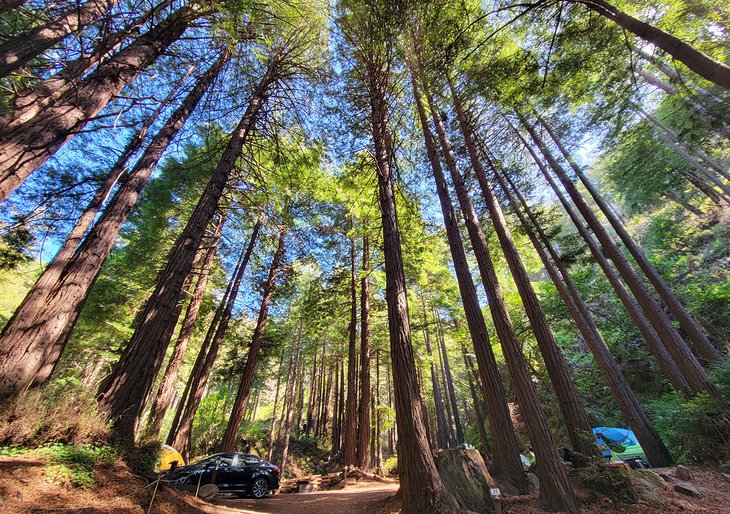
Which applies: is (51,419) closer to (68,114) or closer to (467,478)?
(68,114)

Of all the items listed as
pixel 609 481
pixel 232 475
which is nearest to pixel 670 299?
pixel 609 481

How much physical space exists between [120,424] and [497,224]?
891cm

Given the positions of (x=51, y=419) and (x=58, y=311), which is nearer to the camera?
(x=51, y=419)

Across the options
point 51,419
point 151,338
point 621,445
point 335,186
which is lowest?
point 621,445

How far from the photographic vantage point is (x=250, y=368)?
32.6 ft

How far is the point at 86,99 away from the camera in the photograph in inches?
171

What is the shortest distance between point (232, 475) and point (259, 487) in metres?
0.92

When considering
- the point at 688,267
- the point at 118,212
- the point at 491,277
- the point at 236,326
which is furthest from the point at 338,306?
the point at 688,267

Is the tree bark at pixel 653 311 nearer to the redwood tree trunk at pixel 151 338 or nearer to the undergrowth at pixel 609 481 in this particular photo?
the undergrowth at pixel 609 481

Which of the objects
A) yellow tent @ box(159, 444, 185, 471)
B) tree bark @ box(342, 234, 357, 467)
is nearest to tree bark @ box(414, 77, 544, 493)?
yellow tent @ box(159, 444, 185, 471)

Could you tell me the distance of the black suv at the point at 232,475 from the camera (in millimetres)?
7461

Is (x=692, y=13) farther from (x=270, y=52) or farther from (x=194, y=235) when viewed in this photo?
(x=194, y=235)

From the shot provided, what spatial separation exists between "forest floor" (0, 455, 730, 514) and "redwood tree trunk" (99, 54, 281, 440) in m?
0.70

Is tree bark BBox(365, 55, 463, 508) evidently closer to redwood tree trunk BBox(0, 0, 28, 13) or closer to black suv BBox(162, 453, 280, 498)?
redwood tree trunk BBox(0, 0, 28, 13)
